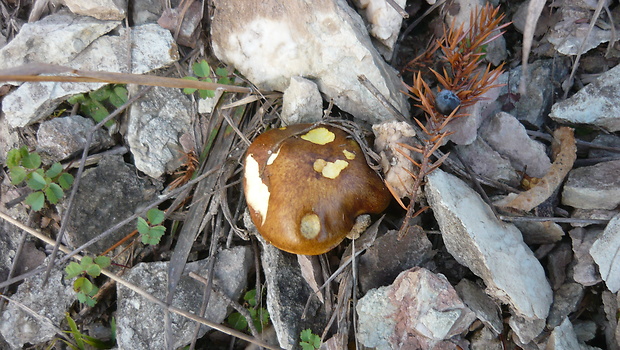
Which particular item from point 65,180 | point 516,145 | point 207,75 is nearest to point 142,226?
point 65,180

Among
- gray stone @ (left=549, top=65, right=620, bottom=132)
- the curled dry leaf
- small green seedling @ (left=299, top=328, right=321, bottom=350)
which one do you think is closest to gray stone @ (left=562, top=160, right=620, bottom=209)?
the curled dry leaf

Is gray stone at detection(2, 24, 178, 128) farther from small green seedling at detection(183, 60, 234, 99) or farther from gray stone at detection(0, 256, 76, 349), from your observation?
gray stone at detection(0, 256, 76, 349)

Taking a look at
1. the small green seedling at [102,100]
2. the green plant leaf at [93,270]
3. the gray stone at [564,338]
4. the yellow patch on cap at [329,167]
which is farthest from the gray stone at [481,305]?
the small green seedling at [102,100]

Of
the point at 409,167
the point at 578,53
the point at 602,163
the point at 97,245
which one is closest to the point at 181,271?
the point at 97,245

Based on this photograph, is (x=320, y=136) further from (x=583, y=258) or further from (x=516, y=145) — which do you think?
(x=583, y=258)

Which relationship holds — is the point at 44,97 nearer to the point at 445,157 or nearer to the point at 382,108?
the point at 382,108

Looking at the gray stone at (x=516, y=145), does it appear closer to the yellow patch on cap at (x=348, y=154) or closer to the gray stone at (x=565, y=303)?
the gray stone at (x=565, y=303)
